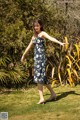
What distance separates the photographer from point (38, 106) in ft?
22.9

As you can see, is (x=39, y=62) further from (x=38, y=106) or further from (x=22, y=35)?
(x=22, y=35)

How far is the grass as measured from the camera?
20.5ft

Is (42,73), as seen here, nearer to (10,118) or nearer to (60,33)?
(10,118)

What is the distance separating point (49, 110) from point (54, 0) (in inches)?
206

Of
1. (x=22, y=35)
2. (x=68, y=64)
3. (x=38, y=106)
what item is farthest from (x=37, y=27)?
(x=68, y=64)

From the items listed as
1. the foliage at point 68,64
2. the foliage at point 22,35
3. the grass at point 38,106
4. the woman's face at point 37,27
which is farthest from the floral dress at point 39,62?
the foliage at point 68,64

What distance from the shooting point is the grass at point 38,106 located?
625 cm

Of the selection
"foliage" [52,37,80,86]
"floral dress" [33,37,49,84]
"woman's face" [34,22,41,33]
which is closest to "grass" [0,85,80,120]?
"foliage" [52,37,80,86]

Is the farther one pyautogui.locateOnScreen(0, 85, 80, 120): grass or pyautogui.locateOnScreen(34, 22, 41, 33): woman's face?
pyautogui.locateOnScreen(34, 22, 41, 33): woman's face

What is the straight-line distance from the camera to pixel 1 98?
806cm

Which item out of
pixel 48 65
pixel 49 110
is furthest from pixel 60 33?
pixel 49 110

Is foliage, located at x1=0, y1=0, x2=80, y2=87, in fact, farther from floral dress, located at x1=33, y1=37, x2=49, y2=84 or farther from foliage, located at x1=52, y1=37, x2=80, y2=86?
floral dress, located at x1=33, y1=37, x2=49, y2=84

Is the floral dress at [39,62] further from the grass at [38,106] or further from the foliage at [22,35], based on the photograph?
the foliage at [22,35]

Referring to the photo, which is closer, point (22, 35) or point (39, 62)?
point (39, 62)
